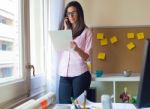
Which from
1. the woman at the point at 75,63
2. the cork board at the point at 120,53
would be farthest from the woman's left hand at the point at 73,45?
the cork board at the point at 120,53

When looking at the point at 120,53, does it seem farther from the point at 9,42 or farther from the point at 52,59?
the point at 9,42

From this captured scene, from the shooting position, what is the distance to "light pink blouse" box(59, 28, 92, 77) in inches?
96.1

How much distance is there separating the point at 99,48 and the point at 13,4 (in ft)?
4.80

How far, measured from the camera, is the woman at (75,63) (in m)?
2.43

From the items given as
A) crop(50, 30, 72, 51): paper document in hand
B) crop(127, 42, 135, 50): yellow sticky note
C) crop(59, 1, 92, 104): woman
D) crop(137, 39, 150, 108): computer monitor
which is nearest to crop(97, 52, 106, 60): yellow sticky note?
crop(127, 42, 135, 50): yellow sticky note

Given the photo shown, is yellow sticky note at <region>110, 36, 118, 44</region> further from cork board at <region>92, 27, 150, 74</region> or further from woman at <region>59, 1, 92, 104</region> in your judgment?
woman at <region>59, 1, 92, 104</region>

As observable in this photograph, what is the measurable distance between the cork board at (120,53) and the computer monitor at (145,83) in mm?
2138

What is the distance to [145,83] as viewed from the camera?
105 centimetres

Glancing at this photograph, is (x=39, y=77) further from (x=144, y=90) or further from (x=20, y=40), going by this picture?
(x=144, y=90)

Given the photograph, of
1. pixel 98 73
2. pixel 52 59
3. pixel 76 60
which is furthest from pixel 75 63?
pixel 98 73

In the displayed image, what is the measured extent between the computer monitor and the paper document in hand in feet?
3.86

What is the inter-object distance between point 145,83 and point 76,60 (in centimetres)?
143

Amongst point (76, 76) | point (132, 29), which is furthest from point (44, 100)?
point (132, 29)

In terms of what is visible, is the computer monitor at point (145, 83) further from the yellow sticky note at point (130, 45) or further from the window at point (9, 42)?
the yellow sticky note at point (130, 45)
